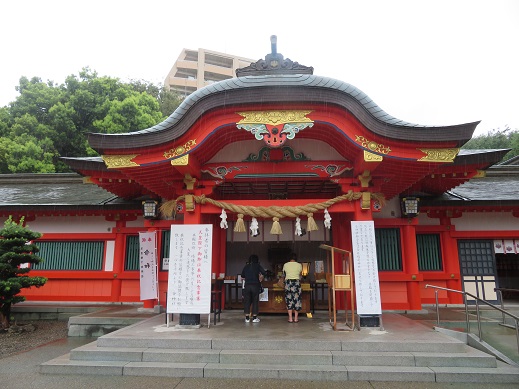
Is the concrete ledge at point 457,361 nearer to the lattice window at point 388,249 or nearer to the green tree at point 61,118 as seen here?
the lattice window at point 388,249

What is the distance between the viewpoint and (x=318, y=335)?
620cm

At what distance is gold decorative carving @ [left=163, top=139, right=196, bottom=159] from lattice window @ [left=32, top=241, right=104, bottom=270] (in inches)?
218

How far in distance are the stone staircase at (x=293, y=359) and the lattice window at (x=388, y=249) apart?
328 centimetres

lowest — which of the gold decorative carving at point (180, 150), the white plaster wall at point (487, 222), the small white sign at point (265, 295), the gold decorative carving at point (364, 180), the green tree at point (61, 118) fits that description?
the small white sign at point (265, 295)

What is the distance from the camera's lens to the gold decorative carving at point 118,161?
6918mm

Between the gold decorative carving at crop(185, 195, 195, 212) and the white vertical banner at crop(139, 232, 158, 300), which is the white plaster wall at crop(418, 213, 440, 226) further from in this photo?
the white vertical banner at crop(139, 232, 158, 300)

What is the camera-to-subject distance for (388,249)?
30.7 feet

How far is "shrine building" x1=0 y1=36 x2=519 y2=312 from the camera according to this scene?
258 inches

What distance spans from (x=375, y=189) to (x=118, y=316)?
6.82 meters

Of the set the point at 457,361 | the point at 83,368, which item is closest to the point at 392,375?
the point at 457,361

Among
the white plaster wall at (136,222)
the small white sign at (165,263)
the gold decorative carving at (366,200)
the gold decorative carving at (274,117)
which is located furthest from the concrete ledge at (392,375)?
the white plaster wall at (136,222)

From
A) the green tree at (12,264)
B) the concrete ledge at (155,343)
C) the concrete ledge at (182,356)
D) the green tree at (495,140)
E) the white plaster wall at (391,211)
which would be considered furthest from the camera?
the green tree at (495,140)

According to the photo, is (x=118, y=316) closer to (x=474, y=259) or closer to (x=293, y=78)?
(x=293, y=78)

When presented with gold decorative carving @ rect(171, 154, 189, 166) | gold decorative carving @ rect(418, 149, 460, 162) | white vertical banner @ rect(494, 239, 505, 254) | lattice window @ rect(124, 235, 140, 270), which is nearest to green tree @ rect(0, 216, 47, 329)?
lattice window @ rect(124, 235, 140, 270)
